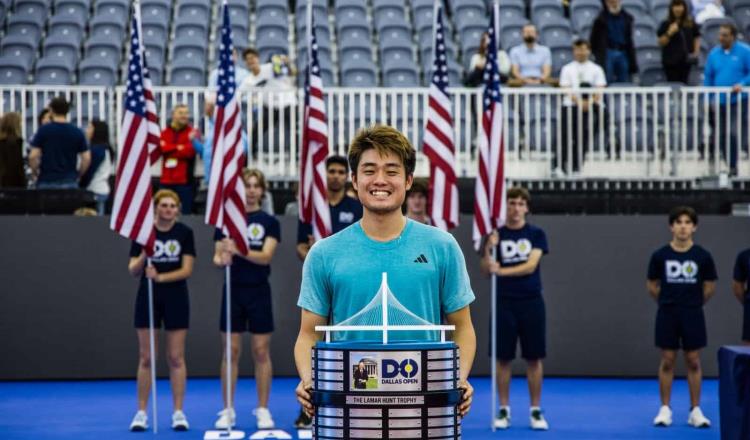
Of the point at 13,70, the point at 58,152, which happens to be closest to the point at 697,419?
the point at 58,152

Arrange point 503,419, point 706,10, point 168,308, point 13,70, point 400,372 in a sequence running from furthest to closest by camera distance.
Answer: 1. point 706,10
2. point 13,70
3. point 503,419
4. point 168,308
5. point 400,372

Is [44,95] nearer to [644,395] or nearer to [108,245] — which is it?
[108,245]

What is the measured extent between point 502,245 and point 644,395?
8.86ft

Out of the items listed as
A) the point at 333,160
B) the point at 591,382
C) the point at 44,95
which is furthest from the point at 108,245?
the point at 591,382

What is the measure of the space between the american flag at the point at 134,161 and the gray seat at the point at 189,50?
239 inches

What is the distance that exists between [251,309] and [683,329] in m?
3.66

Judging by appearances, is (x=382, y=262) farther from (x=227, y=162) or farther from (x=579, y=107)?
(x=579, y=107)

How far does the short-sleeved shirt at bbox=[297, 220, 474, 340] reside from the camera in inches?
162

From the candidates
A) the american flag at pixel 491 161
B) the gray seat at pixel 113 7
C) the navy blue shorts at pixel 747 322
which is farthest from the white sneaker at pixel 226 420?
the gray seat at pixel 113 7

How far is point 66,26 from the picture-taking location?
59.1 feet

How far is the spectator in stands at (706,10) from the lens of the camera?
17.9 metres

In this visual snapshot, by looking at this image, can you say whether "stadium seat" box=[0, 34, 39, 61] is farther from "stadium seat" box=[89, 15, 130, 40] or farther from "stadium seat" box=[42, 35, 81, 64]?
"stadium seat" box=[89, 15, 130, 40]

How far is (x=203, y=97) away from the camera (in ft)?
48.0

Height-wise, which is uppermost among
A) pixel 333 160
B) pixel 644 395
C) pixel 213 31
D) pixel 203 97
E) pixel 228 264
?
pixel 213 31
